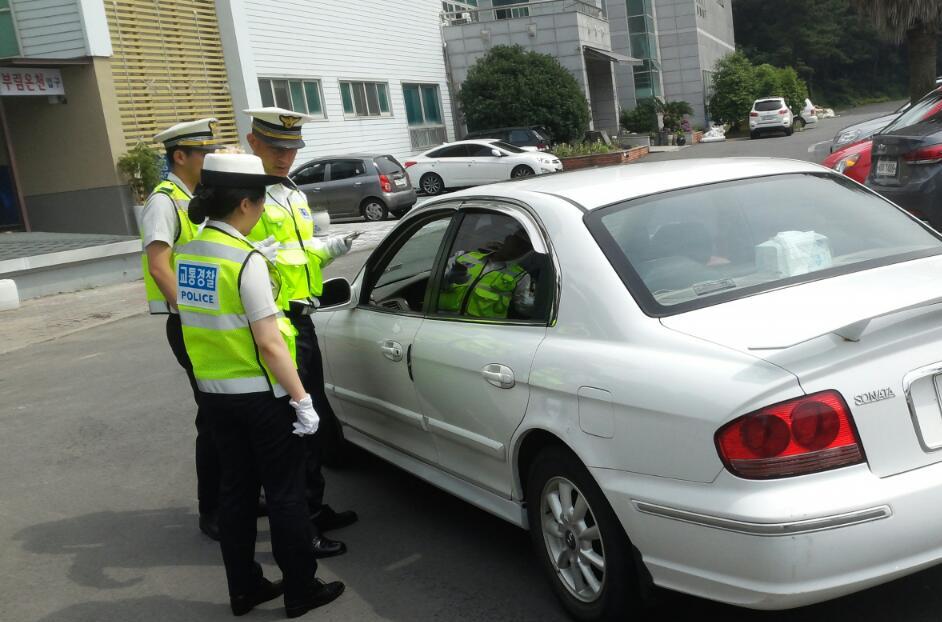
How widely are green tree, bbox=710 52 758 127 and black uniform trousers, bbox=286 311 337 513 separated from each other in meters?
49.4

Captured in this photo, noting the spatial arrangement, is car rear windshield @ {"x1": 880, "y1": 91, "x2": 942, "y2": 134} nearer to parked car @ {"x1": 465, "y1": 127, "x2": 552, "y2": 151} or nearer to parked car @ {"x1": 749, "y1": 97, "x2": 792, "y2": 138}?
parked car @ {"x1": 465, "y1": 127, "x2": 552, "y2": 151}

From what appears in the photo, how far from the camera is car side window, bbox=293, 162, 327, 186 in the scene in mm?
22328

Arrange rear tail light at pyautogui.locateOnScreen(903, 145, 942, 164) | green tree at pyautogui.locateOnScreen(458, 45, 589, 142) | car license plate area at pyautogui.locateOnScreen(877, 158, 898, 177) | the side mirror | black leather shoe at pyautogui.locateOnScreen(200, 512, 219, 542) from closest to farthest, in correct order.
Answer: black leather shoe at pyautogui.locateOnScreen(200, 512, 219, 542) < the side mirror < rear tail light at pyautogui.locateOnScreen(903, 145, 942, 164) < car license plate area at pyautogui.locateOnScreen(877, 158, 898, 177) < green tree at pyautogui.locateOnScreen(458, 45, 589, 142)

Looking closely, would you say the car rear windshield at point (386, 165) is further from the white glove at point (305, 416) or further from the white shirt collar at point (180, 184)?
the white glove at point (305, 416)

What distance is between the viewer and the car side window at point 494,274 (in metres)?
3.76

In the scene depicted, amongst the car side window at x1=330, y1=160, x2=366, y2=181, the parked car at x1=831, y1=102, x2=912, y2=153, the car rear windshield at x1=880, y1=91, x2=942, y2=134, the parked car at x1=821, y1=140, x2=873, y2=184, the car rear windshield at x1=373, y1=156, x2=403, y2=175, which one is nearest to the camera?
the car rear windshield at x1=880, y1=91, x2=942, y2=134

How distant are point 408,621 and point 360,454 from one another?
2.10 metres

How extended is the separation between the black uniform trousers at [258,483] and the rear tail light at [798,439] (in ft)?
5.76

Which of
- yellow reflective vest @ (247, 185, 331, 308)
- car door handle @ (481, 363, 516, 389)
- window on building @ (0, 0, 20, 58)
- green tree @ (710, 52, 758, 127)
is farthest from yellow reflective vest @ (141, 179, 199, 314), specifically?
green tree @ (710, 52, 758, 127)

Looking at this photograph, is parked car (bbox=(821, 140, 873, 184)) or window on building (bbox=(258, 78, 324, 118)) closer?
parked car (bbox=(821, 140, 873, 184))

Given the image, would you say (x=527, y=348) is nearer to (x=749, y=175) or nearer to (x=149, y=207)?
(x=749, y=175)

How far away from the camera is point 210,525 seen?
4.88 m

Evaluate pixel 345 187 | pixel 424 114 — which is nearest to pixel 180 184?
pixel 345 187

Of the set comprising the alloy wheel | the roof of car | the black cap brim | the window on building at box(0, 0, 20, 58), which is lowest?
the alloy wheel
